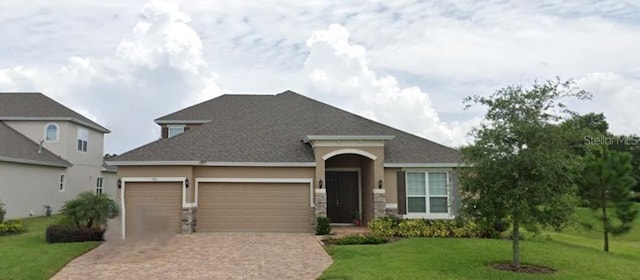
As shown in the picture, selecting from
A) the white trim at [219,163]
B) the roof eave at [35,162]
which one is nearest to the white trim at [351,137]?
the white trim at [219,163]

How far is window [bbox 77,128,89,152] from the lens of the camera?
28.3 m

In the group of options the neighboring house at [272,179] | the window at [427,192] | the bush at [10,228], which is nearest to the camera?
the bush at [10,228]

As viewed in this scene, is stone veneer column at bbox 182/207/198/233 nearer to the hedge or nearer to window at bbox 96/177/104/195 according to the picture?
the hedge

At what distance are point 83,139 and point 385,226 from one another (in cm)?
2077

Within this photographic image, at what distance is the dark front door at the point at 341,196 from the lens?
66.4ft

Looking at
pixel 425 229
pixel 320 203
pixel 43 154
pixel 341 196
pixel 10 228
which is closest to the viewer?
pixel 425 229

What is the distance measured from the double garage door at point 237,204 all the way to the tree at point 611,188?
10669 mm

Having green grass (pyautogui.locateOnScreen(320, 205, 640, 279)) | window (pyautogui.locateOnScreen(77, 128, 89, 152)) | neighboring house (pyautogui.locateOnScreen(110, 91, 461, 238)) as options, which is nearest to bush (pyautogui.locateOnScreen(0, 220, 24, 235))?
neighboring house (pyautogui.locateOnScreen(110, 91, 461, 238))

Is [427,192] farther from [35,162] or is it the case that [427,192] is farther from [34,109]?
[34,109]

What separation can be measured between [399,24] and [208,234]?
10.1 m

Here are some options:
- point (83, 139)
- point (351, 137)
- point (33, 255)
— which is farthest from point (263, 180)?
point (83, 139)

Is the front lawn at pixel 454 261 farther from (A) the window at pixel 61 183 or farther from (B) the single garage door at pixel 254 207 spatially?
(A) the window at pixel 61 183

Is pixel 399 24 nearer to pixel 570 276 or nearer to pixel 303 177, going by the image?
pixel 303 177

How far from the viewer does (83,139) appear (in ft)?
94.5
